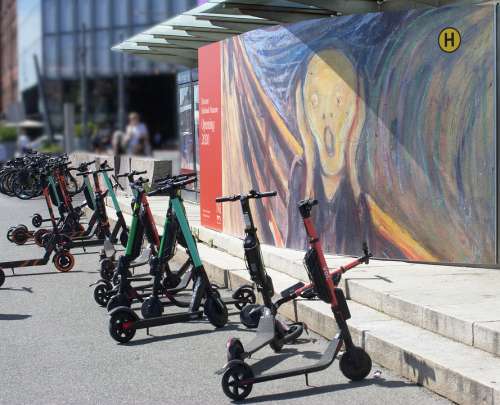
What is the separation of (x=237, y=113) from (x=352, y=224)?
2667 mm

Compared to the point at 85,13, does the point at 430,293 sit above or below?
below

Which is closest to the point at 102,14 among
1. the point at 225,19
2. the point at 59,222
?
the point at 59,222

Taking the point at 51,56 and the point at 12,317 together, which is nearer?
the point at 12,317

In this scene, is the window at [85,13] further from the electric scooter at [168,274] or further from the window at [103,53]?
the electric scooter at [168,274]

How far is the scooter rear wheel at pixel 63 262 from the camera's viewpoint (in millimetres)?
12031

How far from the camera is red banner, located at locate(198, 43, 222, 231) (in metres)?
12.9

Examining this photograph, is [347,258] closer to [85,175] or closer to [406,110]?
[406,110]

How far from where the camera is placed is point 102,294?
31.4ft

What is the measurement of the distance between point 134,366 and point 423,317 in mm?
2166

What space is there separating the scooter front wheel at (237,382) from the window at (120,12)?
67.5m

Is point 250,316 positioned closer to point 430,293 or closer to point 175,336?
point 175,336

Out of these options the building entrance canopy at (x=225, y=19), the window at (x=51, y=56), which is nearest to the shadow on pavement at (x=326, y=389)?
the building entrance canopy at (x=225, y=19)

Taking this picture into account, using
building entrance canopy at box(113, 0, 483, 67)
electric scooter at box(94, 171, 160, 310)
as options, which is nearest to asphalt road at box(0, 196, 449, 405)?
electric scooter at box(94, 171, 160, 310)

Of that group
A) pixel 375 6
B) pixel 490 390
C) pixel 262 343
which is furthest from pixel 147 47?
pixel 490 390
